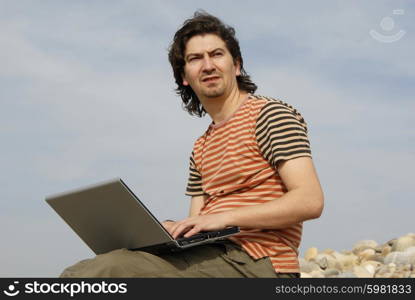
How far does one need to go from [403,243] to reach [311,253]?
4.07 feet

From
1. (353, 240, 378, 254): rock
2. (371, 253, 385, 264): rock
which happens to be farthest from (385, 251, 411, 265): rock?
(353, 240, 378, 254): rock

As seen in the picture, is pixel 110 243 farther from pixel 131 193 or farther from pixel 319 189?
pixel 319 189

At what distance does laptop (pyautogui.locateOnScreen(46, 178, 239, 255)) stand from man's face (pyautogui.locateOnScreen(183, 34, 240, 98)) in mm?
967

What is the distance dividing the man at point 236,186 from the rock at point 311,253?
17.4ft

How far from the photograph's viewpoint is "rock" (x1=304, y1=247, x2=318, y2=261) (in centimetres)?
942

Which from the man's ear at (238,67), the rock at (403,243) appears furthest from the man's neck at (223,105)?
the rock at (403,243)

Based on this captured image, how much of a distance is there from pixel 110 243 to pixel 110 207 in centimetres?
37

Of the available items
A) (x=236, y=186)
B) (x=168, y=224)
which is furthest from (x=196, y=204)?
(x=236, y=186)

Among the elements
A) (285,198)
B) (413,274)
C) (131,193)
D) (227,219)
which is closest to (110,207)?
(131,193)

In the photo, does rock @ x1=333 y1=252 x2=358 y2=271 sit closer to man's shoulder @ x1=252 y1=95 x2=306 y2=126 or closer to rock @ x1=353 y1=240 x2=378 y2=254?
rock @ x1=353 y1=240 x2=378 y2=254

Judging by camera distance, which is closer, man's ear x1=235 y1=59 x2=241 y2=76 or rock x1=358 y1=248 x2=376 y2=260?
man's ear x1=235 y1=59 x2=241 y2=76

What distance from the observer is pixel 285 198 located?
11.9 ft

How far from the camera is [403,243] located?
9.54 m

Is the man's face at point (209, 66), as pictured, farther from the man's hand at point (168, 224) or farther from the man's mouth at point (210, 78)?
the man's hand at point (168, 224)
